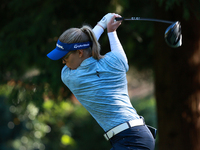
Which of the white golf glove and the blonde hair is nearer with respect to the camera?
the blonde hair

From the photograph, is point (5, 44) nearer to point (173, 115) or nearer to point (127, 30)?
point (127, 30)

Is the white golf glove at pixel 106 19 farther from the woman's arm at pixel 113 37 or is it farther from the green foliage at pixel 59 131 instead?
the green foliage at pixel 59 131

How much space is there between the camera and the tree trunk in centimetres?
509

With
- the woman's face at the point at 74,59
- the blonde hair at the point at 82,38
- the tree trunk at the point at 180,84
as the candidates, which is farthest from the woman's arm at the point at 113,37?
the tree trunk at the point at 180,84

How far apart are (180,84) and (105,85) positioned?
2.93m

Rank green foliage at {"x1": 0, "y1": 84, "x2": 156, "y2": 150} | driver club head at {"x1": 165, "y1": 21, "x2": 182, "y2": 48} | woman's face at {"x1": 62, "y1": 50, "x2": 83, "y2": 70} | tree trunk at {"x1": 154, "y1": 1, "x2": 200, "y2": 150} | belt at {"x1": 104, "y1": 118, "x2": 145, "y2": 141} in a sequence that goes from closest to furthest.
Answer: belt at {"x1": 104, "y1": 118, "x2": 145, "y2": 141} < woman's face at {"x1": 62, "y1": 50, "x2": 83, "y2": 70} < driver club head at {"x1": 165, "y1": 21, "x2": 182, "y2": 48} < tree trunk at {"x1": 154, "y1": 1, "x2": 200, "y2": 150} < green foliage at {"x1": 0, "y1": 84, "x2": 156, "y2": 150}

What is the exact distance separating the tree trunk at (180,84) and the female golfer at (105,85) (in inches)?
109

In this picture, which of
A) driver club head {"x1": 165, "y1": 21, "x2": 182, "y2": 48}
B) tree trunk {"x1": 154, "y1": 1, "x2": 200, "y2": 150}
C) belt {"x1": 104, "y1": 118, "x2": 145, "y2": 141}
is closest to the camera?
belt {"x1": 104, "y1": 118, "x2": 145, "y2": 141}

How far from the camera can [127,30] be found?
537 centimetres

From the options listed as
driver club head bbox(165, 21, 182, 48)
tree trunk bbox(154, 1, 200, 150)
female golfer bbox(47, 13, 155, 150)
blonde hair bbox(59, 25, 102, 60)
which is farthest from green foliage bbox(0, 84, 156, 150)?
blonde hair bbox(59, 25, 102, 60)

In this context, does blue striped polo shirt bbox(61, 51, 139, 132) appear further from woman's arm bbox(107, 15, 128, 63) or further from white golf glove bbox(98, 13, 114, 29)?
white golf glove bbox(98, 13, 114, 29)

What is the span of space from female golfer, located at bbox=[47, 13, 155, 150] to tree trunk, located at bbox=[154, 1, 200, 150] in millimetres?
2760

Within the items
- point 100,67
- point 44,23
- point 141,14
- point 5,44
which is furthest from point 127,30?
point 100,67

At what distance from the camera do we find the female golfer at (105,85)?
2.44m
